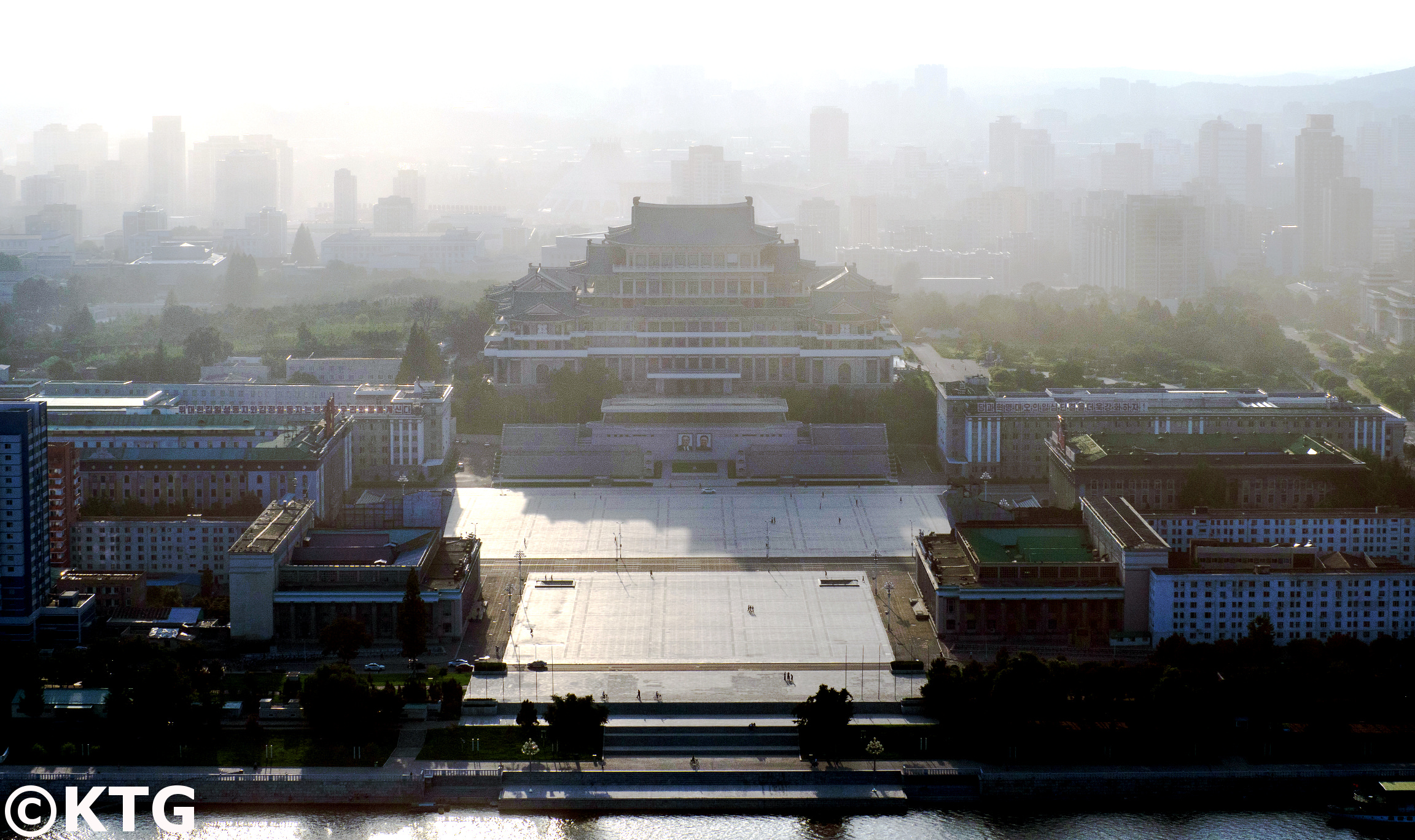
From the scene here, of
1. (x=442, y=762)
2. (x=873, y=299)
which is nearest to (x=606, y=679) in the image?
(x=442, y=762)

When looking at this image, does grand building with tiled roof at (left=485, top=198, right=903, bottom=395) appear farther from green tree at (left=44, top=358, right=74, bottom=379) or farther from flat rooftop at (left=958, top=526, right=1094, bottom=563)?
flat rooftop at (left=958, top=526, right=1094, bottom=563)

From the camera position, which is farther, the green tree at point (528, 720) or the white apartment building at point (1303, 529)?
the white apartment building at point (1303, 529)

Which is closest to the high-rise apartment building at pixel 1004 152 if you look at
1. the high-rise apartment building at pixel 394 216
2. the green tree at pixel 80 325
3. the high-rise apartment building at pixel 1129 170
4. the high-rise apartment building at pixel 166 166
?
the high-rise apartment building at pixel 1129 170

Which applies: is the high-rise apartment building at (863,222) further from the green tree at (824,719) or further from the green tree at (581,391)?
the green tree at (824,719)

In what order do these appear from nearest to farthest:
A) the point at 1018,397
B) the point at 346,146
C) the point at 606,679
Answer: the point at 606,679 → the point at 1018,397 → the point at 346,146

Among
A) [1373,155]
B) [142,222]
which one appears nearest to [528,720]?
[142,222]

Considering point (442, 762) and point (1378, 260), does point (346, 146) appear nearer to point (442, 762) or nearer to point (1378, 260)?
point (1378, 260)
